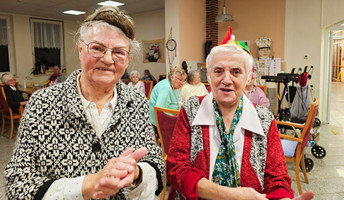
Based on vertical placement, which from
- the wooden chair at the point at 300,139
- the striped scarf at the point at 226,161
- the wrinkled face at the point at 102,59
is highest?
the wrinkled face at the point at 102,59

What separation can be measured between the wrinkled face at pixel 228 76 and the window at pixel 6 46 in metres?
9.76

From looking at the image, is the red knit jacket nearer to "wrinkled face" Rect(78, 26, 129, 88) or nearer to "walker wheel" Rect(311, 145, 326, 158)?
"wrinkled face" Rect(78, 26, 129, 88)

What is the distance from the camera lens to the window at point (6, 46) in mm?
8828

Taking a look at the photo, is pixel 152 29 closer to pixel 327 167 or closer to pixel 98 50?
pixel 327 167

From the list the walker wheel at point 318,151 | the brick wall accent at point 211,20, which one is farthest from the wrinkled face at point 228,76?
the brick wall accent at point 211,20

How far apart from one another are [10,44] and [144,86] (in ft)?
20.4

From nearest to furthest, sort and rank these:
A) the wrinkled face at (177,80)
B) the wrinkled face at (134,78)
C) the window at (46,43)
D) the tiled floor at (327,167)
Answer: the tiled floor at (327,167) < the wrinkled face at (177,80) < the wrinkled face at (134,78) < the window at (46,43)

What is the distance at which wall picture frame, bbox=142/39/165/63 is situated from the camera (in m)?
9.23

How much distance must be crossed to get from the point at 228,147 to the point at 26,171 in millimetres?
843

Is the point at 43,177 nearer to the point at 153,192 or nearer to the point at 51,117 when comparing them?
the point at 51,117

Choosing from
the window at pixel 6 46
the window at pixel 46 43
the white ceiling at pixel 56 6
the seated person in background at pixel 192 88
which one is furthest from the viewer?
the window at pixel 46 43

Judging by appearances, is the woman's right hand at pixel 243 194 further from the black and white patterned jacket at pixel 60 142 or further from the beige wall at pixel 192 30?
the beige wall at pixel 192 30

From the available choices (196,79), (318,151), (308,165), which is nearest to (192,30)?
(196,79)

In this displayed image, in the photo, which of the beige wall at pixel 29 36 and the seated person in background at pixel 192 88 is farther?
the beige wall at pixel 29 36
